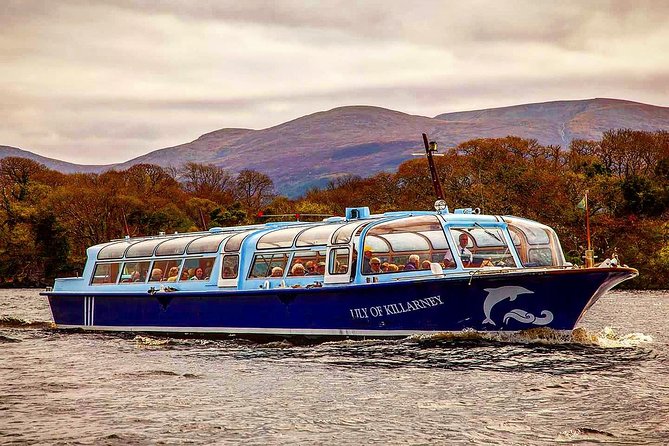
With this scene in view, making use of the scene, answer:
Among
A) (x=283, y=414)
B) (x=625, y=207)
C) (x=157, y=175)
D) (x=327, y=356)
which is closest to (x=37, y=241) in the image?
(x=157, y=175)

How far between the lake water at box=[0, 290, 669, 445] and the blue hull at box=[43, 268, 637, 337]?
1.93 feet

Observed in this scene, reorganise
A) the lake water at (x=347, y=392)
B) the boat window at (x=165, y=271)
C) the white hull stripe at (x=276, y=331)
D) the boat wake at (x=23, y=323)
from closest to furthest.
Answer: the lake water at (x=347, y=392)
the white hull stripe at (x=276, y=331)
the boat window at (x=165, y=271)
the boat wake at (x=23, y=323)

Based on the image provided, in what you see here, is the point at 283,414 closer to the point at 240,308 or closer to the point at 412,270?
the point at 412,270

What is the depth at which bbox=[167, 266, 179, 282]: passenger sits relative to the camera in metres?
38.3

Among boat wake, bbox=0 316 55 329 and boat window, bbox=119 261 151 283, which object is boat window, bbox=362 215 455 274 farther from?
boat wake, bbox=0 316 55 329

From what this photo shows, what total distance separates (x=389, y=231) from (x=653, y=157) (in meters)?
72.2

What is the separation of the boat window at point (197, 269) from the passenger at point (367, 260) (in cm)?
720

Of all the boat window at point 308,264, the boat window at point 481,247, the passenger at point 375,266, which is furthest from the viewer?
the boat window at point 308,264

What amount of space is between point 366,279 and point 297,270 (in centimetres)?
326

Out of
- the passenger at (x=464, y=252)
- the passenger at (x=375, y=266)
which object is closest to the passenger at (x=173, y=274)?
the passenger at (x=375, y=266)

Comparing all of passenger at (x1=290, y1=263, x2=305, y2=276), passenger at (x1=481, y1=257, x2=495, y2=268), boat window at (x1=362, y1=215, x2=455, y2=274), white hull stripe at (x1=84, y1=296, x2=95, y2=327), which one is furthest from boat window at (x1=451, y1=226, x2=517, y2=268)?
white hull stripe at (x1=84, y1=296, x2=95, y2=327)

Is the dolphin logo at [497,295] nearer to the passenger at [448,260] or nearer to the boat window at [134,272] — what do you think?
the passenger at [448,260]

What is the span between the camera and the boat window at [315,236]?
3334 cm

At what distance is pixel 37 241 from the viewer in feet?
338
